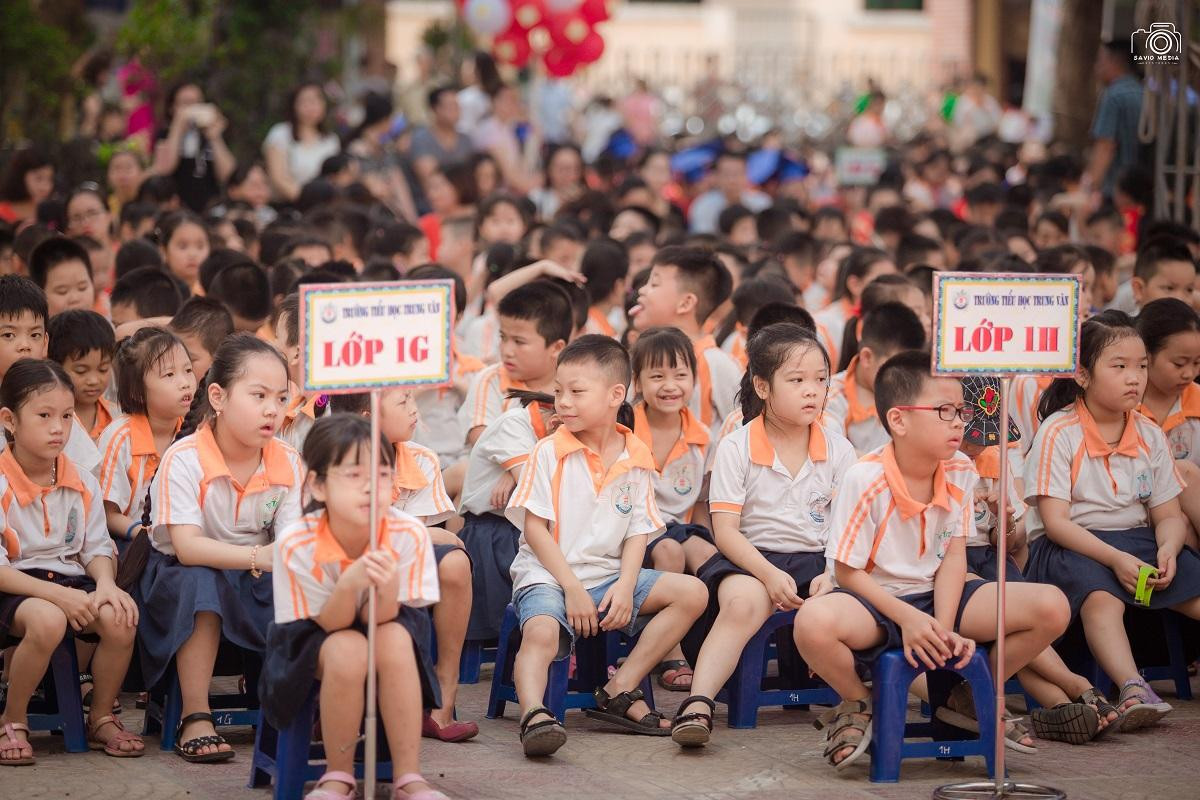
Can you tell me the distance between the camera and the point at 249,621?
5.04 meters

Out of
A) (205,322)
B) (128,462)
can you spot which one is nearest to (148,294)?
(205,322)

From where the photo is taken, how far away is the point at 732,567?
552 centimetres

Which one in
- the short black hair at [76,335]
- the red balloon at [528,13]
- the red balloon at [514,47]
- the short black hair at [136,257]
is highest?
the red balloon at [528,13]

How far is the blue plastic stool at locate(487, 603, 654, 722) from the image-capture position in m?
5.48

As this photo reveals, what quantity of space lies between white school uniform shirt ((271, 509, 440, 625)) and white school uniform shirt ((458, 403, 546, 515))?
1.30m

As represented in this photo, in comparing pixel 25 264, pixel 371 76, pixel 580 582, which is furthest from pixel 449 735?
pixel 371 76

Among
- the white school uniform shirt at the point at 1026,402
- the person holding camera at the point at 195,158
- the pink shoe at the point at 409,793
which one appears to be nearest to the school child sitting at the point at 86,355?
the pink shoe at the point at 409,793

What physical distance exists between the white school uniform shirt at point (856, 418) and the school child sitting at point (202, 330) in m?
2.27

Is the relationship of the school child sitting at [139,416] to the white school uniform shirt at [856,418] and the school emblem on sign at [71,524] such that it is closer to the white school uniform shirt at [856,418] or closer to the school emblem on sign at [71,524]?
the school emblem on sign at [71,524]

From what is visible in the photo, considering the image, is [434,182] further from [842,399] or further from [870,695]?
[870,695]

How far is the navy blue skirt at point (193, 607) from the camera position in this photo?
5.01 metres

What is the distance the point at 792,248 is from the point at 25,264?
414cm

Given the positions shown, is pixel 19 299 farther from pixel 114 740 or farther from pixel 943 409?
pixel 943 409

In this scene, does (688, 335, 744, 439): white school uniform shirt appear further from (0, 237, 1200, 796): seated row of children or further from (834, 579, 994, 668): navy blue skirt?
(834, 579, 994, 668): navy blue skirt
